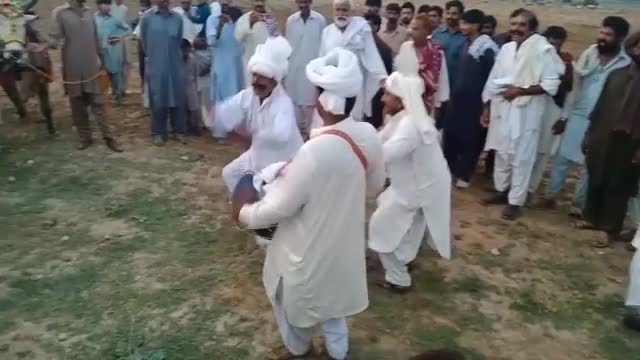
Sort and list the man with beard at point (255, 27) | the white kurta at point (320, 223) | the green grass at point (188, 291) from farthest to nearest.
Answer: the man with beard at point (255, 27)
the green grass at point (188, 291)
the white kurta at point (320, 223)

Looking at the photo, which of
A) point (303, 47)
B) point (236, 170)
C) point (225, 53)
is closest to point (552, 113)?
point (303, 47)

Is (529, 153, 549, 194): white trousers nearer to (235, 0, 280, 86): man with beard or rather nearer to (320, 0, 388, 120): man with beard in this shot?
(320, 0, 388, 120): man with beard

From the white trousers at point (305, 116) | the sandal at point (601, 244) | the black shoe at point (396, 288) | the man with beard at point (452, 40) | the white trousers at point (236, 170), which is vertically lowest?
the sandal at point (601, 244)

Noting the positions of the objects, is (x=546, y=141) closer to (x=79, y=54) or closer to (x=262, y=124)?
(x=262, y=124)

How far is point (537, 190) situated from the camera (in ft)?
22.7

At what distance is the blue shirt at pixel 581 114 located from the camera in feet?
19.3

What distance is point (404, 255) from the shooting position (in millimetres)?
4574

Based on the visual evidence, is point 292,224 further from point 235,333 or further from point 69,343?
point 69,343

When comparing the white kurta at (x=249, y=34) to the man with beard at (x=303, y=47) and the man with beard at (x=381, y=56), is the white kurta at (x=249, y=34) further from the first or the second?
the man with beard at (x=381, y=56)

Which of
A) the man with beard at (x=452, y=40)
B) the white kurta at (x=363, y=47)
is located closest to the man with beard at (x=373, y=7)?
the white kurta at (x=363, y=47)

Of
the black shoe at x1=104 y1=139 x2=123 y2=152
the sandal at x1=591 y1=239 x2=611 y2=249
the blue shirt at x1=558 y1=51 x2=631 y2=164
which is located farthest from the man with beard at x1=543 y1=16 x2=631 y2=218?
the black shoe at x1=104 y1=139 x2=123 y2=152

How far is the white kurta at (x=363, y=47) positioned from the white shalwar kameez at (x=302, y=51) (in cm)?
50

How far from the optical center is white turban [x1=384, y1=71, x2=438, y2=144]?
13.8 ft

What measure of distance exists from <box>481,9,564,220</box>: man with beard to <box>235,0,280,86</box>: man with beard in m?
2.66
